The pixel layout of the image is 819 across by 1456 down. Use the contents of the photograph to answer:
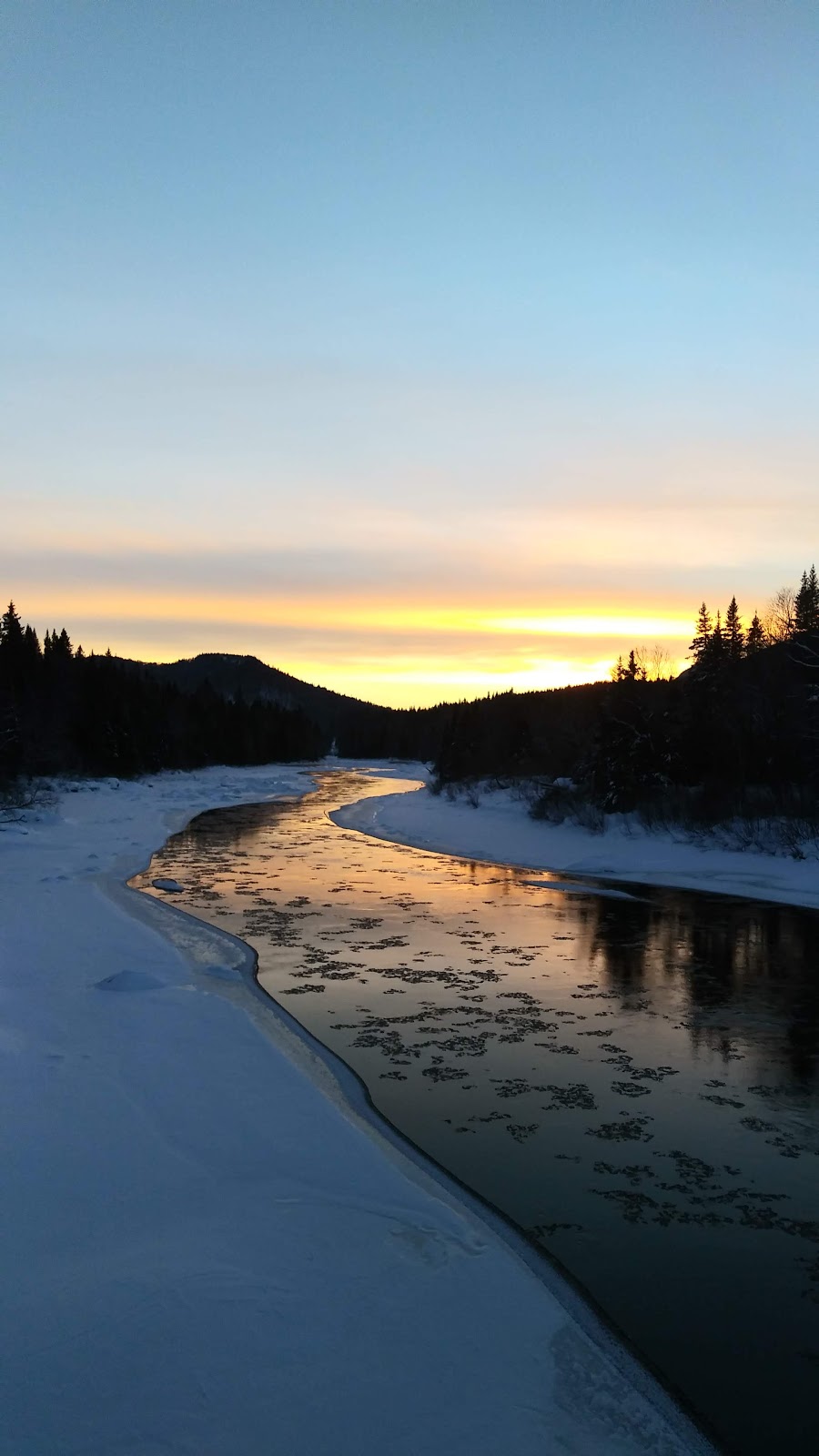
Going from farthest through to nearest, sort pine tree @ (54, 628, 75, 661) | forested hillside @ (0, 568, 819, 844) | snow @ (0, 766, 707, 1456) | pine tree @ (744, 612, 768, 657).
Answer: pine tree @ (54, 628, 75, 661), pine tree @ (744, 612, 768, 657), forested hillside @ (0, 568, 819, 844), snow @ (0, 766, 707, 1456)

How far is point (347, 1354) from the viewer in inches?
192

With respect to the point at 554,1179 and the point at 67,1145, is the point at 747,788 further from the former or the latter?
the point at 67,1145

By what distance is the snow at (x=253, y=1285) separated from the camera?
437 cm

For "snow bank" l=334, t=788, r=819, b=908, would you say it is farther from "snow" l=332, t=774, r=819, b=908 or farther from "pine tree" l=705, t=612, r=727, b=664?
"pine tree" l=705, t=612, r=727, b=664

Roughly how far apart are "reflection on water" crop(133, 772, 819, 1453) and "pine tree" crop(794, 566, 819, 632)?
3340 centimetres

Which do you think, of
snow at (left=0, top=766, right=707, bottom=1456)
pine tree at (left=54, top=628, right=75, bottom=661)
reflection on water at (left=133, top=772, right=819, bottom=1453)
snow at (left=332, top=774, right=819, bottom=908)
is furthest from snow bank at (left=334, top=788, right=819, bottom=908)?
pine tree at (left=54, top=628, right=75, bottom=661)

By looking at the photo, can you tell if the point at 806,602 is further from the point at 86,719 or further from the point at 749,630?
the point at 86,719

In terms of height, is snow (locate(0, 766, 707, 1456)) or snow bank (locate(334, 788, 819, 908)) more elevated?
snow bank (locate(334, 788, 819, 908))

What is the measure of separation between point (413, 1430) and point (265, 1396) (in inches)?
29.3

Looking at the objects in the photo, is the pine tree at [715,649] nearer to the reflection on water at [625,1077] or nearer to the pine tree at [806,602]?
the pine tree at [806,602]

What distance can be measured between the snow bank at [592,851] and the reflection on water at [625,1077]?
2.80m

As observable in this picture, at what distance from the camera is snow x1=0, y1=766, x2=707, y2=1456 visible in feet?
14.3

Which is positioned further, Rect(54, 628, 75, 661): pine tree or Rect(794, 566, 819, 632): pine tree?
Rect(54, 628, 75, 661): pine tree

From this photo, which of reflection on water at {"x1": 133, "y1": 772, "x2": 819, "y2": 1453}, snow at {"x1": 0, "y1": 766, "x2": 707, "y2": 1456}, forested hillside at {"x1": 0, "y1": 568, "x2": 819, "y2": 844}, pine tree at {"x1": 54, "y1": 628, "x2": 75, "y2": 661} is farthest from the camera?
pine tree at {"x1": 54, "y1": 628, "x2": 75, "y2": 661}
